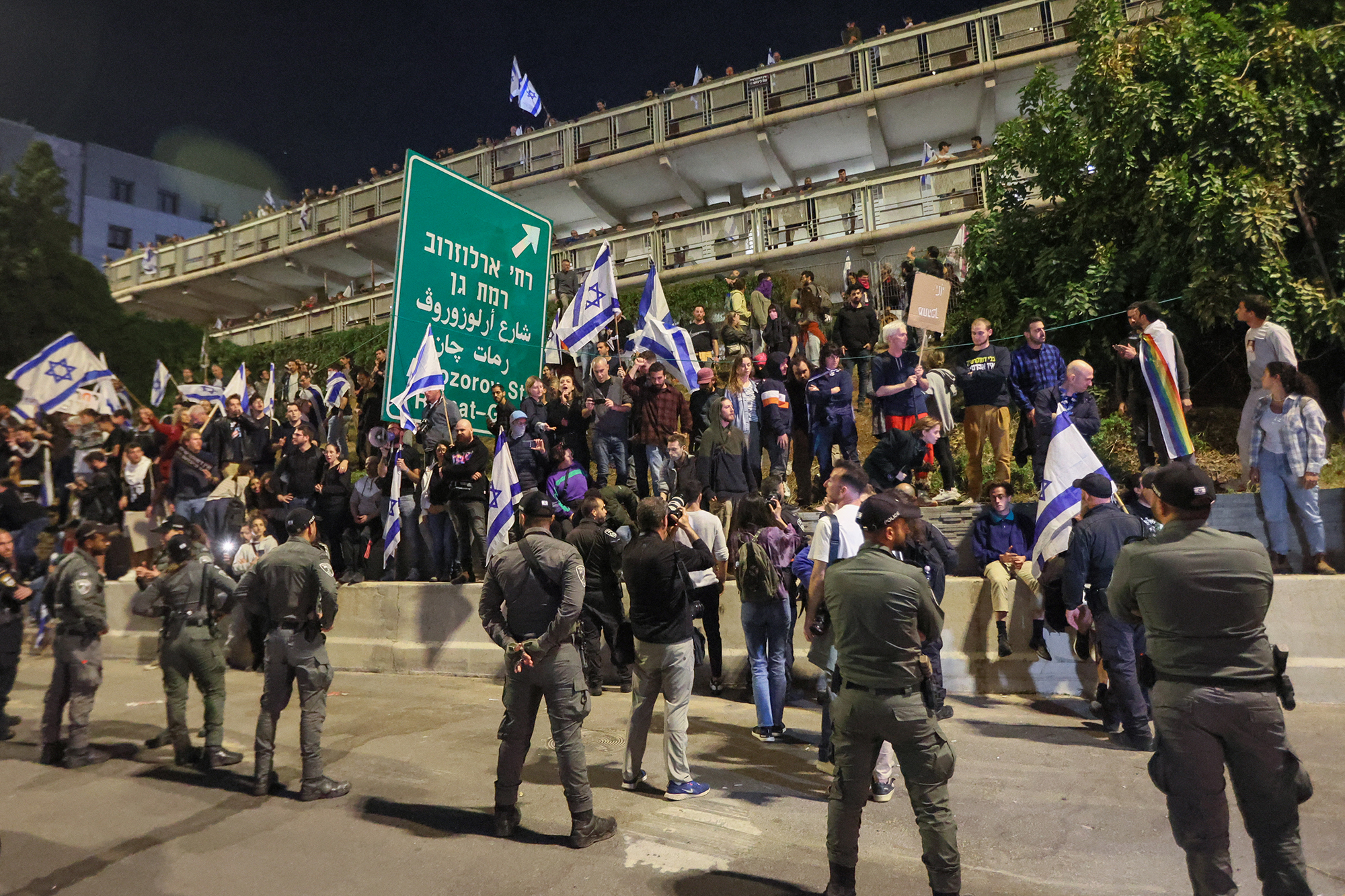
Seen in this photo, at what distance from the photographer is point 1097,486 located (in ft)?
22.1

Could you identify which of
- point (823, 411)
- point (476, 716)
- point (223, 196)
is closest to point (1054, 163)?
point (823, 411)

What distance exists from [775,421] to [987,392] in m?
2.50

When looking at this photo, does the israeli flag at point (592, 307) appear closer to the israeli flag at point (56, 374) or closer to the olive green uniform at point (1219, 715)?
the olive green uniform at point (1219, 715)

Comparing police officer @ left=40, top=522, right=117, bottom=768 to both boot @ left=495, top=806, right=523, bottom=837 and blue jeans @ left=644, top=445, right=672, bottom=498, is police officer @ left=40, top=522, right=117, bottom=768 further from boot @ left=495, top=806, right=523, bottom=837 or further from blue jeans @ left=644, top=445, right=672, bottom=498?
blue jeans @ left=644, top=445, right=672, bottom=498

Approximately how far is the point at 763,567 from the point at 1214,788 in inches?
146

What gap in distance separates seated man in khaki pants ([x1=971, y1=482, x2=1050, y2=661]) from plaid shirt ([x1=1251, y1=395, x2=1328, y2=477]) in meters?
2.24

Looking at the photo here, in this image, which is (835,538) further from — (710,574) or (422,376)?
(422,376)

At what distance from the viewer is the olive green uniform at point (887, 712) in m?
4.12

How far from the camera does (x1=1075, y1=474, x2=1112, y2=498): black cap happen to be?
6.71 m

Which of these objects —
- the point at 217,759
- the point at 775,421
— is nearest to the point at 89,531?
the point at 217,759

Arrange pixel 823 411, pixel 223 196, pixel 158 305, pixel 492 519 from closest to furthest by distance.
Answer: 1. pixel 492 519
2. pixel 823 411
3. pixel 158 305
4. pixel 223 196

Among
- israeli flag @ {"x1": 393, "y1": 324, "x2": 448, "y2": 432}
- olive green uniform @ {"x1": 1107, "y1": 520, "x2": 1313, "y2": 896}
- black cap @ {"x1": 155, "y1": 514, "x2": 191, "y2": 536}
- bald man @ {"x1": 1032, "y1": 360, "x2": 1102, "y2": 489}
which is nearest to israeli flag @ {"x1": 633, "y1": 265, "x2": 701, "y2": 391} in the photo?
israeli flag @ {"x1": 393, "y1": 324, "x2": 448, "y2": 432}

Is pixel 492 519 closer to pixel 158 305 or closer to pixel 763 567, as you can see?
pixel 763 567

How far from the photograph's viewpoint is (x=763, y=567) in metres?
7.03
